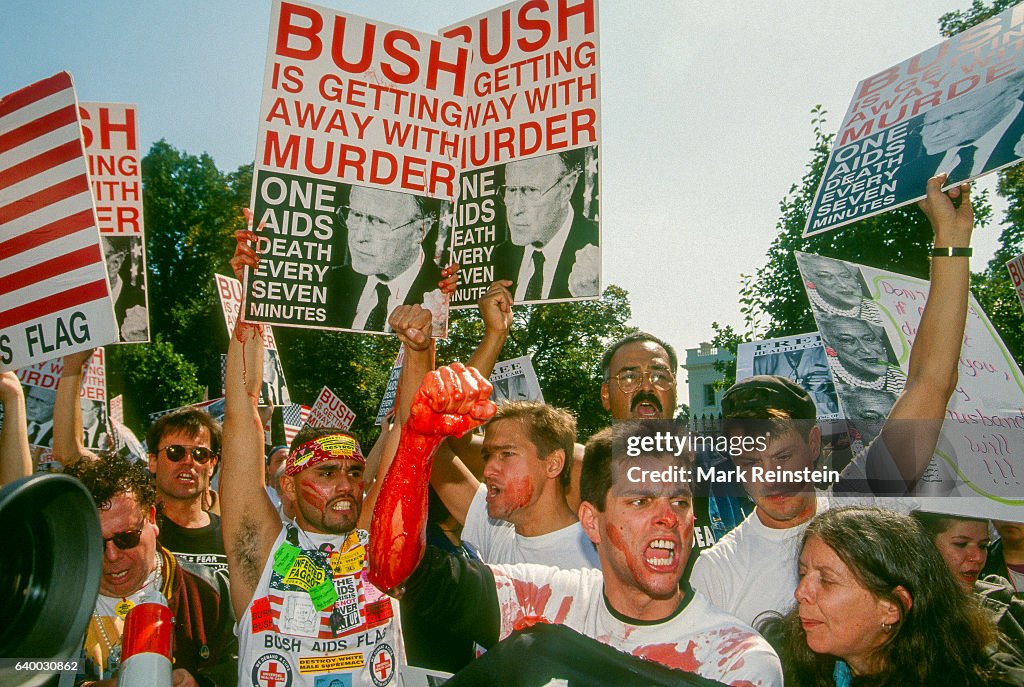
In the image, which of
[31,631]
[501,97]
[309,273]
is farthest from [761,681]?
[501,97]

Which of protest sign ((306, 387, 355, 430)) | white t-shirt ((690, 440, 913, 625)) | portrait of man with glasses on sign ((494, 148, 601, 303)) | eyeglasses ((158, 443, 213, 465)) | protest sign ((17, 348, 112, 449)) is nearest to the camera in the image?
white t-shirt ((690, 440, 913, 625))

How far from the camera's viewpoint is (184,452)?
422 centimetres

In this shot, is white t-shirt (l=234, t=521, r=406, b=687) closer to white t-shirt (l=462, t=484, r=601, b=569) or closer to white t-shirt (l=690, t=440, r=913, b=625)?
white t-shirt (l=462, t=484, r=601, b=569)

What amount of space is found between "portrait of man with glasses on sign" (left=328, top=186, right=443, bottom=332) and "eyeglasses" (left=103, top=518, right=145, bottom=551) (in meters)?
1.25

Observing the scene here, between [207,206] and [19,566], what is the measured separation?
41367mm

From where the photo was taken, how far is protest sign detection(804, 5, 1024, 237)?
3293 mm

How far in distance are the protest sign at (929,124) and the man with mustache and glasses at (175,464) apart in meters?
3.65

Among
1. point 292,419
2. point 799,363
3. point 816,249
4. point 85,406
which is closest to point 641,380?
point 85,406

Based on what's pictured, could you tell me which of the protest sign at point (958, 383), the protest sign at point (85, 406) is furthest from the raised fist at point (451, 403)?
the protest sign at point (85, 406)

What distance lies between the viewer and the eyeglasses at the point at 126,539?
316 centimetres

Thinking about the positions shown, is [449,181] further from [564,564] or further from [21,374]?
[21,374]

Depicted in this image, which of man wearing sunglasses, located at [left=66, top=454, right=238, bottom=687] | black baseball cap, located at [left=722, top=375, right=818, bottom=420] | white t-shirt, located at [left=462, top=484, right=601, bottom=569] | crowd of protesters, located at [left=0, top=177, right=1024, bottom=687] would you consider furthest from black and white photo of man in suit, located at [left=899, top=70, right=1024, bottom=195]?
man wearing sunglasses, located at [left=66, top=454, right=238, bottom=687]

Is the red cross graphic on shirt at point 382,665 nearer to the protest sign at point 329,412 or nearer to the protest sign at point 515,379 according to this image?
the protest sign at point 515,379

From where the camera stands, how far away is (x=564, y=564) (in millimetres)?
3059
